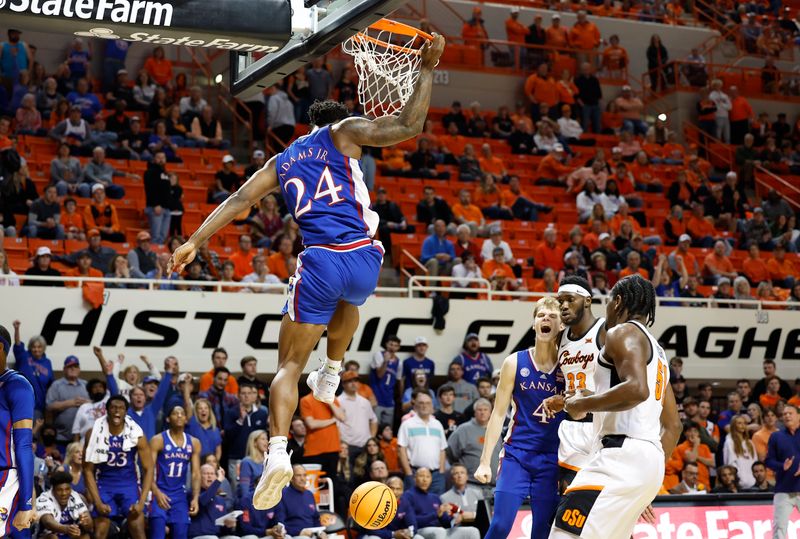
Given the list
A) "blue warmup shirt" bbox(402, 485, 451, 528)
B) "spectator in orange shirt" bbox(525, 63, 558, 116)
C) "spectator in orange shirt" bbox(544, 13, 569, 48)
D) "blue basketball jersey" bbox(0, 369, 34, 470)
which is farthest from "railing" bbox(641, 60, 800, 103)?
"blue basketball jersey" bbox(0, 369, 34, 470)

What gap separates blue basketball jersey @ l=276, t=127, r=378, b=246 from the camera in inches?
254

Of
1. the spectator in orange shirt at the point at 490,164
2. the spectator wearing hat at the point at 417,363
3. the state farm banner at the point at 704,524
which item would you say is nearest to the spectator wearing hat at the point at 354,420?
the spectator wearing hat at the point at 417,363

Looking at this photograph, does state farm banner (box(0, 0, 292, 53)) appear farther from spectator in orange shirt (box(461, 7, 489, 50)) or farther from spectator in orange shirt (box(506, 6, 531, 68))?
spectator in orange shirt (box(506, 6, 531, 68))

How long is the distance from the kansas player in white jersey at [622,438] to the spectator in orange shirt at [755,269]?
1480 centimetres

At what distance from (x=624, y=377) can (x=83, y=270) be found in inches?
418

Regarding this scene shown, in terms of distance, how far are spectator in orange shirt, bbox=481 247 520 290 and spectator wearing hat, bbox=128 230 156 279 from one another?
17.5ft

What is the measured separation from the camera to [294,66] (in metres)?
6.95

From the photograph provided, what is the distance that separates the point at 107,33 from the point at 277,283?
996cm

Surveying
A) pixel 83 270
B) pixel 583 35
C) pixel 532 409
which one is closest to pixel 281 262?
pixel 83 270

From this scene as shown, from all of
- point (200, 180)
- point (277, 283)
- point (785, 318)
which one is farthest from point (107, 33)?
point (785, 318)

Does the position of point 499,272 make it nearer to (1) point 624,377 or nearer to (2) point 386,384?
(2) point 386,384

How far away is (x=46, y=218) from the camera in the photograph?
16.4 metres

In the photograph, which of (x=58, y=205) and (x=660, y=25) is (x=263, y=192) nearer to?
(x=58, y=205)

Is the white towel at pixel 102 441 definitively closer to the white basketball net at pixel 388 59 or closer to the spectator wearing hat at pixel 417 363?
the spectator wearing hat at pixel 417 363
